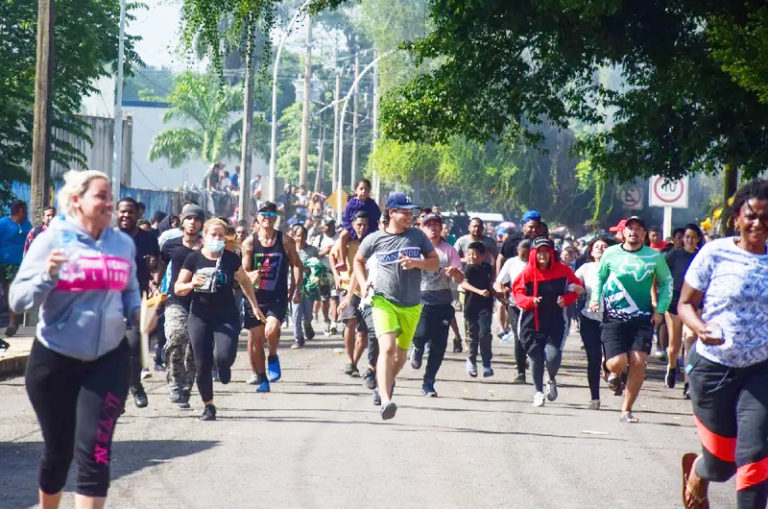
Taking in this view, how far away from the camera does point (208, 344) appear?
11906mm

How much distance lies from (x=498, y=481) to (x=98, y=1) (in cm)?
2092

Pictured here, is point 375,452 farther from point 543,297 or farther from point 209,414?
point 543,297

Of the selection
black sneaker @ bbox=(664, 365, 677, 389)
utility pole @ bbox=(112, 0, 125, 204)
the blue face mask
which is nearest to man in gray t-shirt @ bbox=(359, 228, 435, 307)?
the blue face mask

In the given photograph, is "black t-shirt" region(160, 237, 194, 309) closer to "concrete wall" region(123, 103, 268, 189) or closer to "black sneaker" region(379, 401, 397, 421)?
"black sneaker" region(379, 401, 397, 421)

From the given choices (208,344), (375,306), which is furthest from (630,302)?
(208,344)

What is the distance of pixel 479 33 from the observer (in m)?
19.9

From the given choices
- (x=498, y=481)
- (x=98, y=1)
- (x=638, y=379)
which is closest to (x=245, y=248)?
(x=638, y=379)

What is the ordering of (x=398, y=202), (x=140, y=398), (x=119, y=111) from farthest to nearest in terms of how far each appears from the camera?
1. (x=119, y=111)
2. (x=140, y=398)
3. (x=398, y=202)

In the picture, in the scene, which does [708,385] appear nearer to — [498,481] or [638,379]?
[498,481]

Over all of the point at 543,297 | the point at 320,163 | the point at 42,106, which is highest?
the point at 320,163

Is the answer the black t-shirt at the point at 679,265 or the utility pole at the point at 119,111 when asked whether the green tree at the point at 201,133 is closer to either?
the utility pole at the point at 119,111

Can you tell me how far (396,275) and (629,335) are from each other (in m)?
2.19

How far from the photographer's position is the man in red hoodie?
1420 cm

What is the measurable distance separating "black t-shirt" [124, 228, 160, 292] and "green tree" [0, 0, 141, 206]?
44.2 ft
